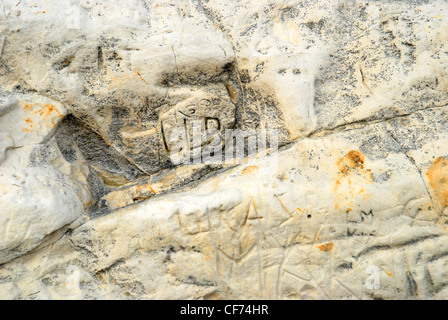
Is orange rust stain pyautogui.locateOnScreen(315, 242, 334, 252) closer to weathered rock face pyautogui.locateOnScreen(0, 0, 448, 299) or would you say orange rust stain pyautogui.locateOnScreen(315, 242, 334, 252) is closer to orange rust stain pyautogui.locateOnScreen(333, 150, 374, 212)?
weathered rock face pyautogui.locateOnScreen(0, 0, 448, 299)

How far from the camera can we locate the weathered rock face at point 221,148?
234cm

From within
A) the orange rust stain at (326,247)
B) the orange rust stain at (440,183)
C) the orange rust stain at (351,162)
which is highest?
the orange rust stain at (351,162)

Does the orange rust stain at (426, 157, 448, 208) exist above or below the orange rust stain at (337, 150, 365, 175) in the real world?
below

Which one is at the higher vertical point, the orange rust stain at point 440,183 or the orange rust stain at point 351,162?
Result: the orange rust stain at point 351,162

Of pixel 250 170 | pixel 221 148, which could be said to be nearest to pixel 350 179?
pixel 250 170

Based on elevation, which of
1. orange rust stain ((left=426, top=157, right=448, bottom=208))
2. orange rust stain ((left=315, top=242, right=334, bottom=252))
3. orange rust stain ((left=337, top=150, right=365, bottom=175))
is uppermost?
orange rust stain ((left=337, top=150, right=365, bottom=175))

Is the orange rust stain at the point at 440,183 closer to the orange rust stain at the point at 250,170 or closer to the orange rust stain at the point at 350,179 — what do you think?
the orange rust stain at the point at 350,179

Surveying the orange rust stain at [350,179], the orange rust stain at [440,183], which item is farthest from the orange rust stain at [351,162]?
the orange rust stain at [440,183]

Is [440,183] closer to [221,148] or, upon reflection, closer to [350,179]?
[350,179]

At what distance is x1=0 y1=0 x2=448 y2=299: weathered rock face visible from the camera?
2.34 metres

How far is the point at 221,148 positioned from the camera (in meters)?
2.58

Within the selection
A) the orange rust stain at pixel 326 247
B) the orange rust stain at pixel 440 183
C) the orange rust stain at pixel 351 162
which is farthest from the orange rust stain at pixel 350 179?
the orange rust stain at pixel 440 183

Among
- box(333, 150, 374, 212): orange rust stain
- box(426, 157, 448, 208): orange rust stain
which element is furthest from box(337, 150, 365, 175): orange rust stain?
box(426, 157, 448, 208): orange rust stain

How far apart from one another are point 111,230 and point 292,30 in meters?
A: 1.27
